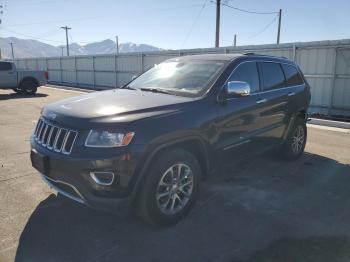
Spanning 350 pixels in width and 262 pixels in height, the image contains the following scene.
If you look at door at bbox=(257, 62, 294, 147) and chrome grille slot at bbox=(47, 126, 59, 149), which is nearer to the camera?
chrome grille slot at bbox=(47, 126, 59, 149)

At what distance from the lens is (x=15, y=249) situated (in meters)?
3.28

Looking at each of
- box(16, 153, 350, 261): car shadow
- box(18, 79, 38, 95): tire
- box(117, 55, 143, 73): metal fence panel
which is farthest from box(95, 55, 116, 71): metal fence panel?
box(16, 153, 350, 261): car shadow

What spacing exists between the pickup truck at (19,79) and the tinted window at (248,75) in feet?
51.1

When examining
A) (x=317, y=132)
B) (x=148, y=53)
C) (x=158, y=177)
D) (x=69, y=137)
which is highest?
(x=148, y=53)

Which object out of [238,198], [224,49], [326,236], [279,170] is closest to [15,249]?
[238,198]

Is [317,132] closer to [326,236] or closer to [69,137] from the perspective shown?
[326,236]

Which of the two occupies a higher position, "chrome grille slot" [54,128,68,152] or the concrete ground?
"chrome grille slot" [54,128,68,152]

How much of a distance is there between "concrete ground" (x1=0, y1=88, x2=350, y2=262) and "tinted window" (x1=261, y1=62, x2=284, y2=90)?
1403 mm

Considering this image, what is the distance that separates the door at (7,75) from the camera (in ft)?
56.2

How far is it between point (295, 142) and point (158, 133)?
12.2 feet

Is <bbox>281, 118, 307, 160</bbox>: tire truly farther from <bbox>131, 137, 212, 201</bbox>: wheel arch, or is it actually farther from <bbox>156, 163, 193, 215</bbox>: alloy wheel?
<bbox>156, 163, 193, 215</bbox>: alloy wheel

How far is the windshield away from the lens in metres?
4.26

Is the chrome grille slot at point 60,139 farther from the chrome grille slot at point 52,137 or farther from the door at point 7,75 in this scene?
the door at point 7,75

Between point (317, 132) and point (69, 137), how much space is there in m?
7.82
